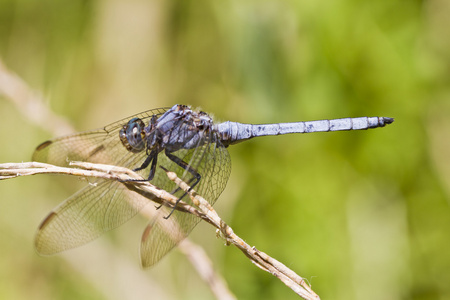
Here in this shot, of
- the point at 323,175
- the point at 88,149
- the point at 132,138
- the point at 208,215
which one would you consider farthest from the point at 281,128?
the point at 208,215

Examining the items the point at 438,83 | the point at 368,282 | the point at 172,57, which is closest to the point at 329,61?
the point at 438,83

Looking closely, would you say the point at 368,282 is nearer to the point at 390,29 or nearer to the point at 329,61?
the point at 329,61

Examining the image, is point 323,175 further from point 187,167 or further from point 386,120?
point 187,167

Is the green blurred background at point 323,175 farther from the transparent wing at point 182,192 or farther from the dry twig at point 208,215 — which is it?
the dry twig at point 208,215

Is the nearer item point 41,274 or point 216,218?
point 216,218

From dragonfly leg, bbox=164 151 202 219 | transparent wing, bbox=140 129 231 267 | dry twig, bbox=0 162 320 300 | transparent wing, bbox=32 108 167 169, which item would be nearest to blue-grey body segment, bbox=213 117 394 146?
transparent wing, bbox=140 129 231 267

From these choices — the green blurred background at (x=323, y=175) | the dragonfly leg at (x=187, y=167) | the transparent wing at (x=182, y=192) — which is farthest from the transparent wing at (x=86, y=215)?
the green blurred background at (x=323, y=175)

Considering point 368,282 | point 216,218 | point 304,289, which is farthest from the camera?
point 368,282
